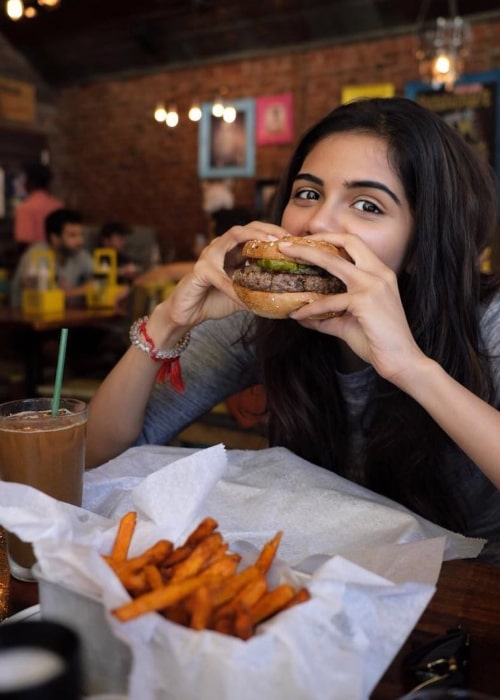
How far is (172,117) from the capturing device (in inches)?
331

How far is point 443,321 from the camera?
5.17 ft

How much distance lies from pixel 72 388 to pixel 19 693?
3.79m

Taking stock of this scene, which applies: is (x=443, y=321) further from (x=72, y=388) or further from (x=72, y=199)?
(x=72, y=199)

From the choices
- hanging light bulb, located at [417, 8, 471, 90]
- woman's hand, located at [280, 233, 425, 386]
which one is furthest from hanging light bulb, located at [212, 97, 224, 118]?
woman's hand, located at [280, 233, 425, 386]

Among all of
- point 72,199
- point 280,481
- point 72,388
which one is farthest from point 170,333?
point 72,199

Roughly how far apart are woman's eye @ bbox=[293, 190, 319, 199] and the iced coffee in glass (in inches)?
30.3

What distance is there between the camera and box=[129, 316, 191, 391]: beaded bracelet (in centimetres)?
163

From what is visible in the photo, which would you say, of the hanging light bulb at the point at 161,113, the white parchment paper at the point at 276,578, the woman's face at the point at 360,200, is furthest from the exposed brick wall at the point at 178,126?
the white parchment paper at the point at 276,578

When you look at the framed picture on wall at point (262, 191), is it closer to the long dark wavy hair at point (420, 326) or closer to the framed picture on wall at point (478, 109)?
the framed picture on wall at point (478, 109)

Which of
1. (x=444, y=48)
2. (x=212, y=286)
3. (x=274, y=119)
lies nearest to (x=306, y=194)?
(x=212, y=286)

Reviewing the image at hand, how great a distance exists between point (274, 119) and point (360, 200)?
6818 millimetres

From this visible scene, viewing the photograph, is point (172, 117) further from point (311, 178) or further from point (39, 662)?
point (39, 662)

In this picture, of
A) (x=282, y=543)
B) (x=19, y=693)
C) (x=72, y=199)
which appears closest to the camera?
(x=19, y=693)

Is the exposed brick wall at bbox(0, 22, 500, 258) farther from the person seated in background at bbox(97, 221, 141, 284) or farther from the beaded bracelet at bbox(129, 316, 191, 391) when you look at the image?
the beaded bracelet at bbox(129, 316, 191, 391)
